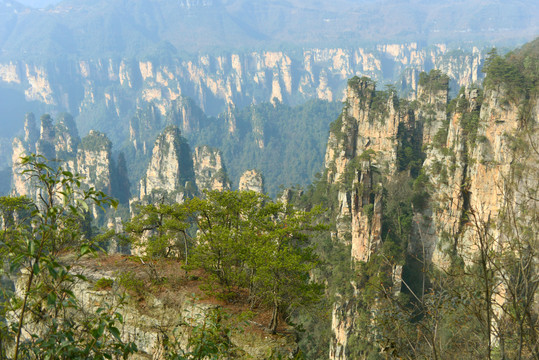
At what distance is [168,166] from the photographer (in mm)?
66562

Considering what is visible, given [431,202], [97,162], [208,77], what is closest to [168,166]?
[97,162]

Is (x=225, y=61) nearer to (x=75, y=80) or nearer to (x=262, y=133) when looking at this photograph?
(x=75, y=80)

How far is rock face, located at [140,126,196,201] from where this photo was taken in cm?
6600

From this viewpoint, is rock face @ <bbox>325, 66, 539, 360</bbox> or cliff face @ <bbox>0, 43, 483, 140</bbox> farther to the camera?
cliff face @ <bbox>0, 43, 483, 140</bbox>

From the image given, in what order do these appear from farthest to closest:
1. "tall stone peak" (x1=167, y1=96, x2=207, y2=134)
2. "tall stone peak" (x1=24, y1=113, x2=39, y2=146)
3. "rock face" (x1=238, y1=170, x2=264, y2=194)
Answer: "tall stone peak" (x1=167, y1=96, x2=207, y2=134), "tall stone peak" (x1=24, y1=113, x2=39, y2=146), "rock face" (x1=238, y1=170, x2=264, y2=194)

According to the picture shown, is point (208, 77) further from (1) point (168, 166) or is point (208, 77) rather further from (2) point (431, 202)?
(2) point (431, 202)

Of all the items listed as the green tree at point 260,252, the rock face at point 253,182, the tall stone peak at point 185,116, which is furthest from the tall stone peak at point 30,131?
the green tree at point 260,252

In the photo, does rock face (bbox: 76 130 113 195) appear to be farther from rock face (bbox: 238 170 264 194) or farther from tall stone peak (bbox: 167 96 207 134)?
tall stone peak (bbox: 167 96 207 134)

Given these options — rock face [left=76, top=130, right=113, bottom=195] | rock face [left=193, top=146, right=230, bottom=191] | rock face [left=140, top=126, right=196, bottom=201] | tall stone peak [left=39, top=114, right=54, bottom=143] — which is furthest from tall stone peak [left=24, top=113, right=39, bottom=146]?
rock face [left=193, top=146, right=230, bottom=191]

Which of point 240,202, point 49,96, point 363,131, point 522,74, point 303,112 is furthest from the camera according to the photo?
point 49,96

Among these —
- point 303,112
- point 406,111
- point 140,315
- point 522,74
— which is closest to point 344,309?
point 140,315

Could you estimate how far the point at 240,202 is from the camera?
1367cm

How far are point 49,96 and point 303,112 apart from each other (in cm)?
9971

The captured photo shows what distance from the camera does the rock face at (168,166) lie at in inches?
2598
